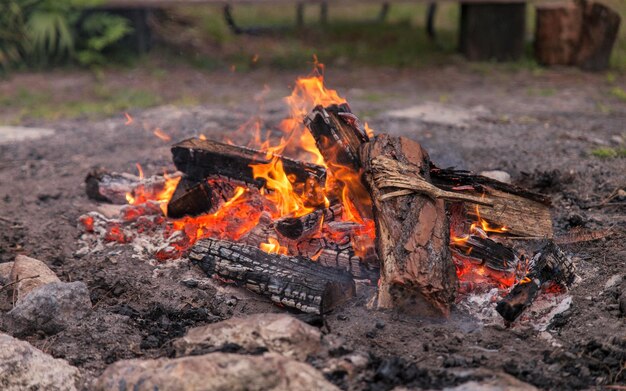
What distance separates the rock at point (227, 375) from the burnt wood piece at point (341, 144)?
1473mm

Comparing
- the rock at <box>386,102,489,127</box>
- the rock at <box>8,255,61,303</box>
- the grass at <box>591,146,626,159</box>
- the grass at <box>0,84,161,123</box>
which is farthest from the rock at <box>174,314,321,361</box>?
the grass at <box>0,84,161,123</box>

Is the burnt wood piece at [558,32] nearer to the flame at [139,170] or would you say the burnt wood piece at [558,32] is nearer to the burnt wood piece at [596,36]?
the burnt wood piece at [596,36]

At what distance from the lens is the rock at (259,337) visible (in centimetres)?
312

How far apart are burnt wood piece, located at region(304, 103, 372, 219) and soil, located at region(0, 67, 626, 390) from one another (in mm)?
663

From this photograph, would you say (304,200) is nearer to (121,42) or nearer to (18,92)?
(18,92)

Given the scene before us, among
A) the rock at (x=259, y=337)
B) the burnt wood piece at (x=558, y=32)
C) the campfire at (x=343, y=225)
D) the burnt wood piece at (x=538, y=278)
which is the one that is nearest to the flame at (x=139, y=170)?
the campfire at (x=343, y=225)

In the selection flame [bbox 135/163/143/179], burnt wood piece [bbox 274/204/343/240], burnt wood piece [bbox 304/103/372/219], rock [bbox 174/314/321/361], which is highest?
burnt wood piece [bbox 304/103/372/219]

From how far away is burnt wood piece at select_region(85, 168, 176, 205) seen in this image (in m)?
5.08

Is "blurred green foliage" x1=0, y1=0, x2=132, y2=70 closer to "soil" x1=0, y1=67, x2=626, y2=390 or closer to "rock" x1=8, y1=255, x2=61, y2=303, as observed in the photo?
"soil" x1=0, y1=67, x2=626, y2=390

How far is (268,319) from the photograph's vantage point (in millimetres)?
3219

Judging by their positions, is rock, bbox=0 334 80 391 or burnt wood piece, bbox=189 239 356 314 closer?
rock, bbox=0 334 80 391

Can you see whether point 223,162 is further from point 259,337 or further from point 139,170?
point 259,337

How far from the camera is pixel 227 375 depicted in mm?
2857

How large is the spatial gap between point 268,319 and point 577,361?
4.40ft
